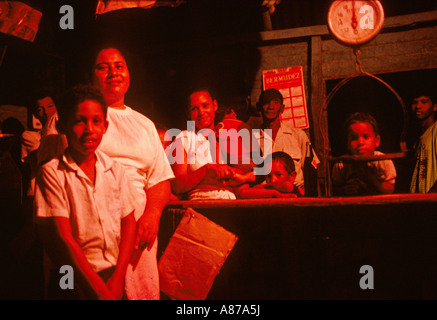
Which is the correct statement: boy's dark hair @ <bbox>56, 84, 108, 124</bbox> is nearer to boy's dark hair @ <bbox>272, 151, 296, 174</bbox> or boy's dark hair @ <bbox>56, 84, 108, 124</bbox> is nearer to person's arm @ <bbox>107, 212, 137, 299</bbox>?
person's arm @ <bbox>107, 212, 137, 299</bbox>

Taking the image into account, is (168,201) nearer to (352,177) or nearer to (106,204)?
(106,204)

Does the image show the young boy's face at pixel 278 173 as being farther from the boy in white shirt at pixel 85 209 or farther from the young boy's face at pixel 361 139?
the boy in white shirt at pixel 85 209

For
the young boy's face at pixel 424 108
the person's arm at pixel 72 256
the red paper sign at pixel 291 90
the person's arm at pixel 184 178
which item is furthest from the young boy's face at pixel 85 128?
the young boy's face at pixel 424 108

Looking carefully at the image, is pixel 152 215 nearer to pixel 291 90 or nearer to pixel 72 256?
pixel 72 256

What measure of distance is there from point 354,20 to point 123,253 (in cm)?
270

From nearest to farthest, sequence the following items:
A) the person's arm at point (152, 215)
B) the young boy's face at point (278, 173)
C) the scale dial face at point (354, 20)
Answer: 1. the person's arm at point (152, 215)
2. the scale dial face at point (354, 20)
3. the young boy's face at point (278, 173)

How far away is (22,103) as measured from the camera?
18.3ft

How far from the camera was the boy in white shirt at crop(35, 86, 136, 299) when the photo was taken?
2.36m

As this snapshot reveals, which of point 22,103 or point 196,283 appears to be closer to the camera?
point 196,283

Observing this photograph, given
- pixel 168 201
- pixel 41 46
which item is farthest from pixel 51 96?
pixel 168 201

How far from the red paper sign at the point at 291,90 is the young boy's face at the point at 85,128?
2993mm

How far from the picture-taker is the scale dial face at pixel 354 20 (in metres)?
3.29

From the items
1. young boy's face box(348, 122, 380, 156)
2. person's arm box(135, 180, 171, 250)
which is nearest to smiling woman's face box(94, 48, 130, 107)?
person's arm box(135, 180, 171, 250)
